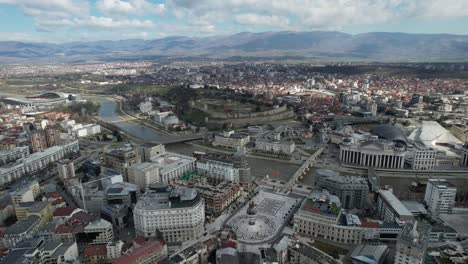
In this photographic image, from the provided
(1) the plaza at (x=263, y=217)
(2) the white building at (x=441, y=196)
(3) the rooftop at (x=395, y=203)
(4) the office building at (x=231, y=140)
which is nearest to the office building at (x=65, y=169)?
(1) the plaza at (x=263, y=217)

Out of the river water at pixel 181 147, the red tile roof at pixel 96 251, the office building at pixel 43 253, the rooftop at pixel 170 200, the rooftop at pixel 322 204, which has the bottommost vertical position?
the river water at pixel 181 147

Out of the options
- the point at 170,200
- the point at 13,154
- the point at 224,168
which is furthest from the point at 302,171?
the point at 13,154

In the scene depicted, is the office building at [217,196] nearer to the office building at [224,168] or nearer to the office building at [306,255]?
the office building at [224,168]

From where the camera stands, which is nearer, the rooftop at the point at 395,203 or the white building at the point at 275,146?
the rooftop at the point at 395,203

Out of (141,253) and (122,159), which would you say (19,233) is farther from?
(122,159)

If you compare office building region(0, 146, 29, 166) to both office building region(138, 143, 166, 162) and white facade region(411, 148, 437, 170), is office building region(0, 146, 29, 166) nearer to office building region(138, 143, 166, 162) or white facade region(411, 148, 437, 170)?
office building region(138, 143, 166, 162)

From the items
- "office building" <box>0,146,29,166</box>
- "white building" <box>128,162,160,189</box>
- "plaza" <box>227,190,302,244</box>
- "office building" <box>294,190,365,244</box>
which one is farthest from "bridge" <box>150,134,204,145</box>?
"office building" <box>294,190,365,244</box>
